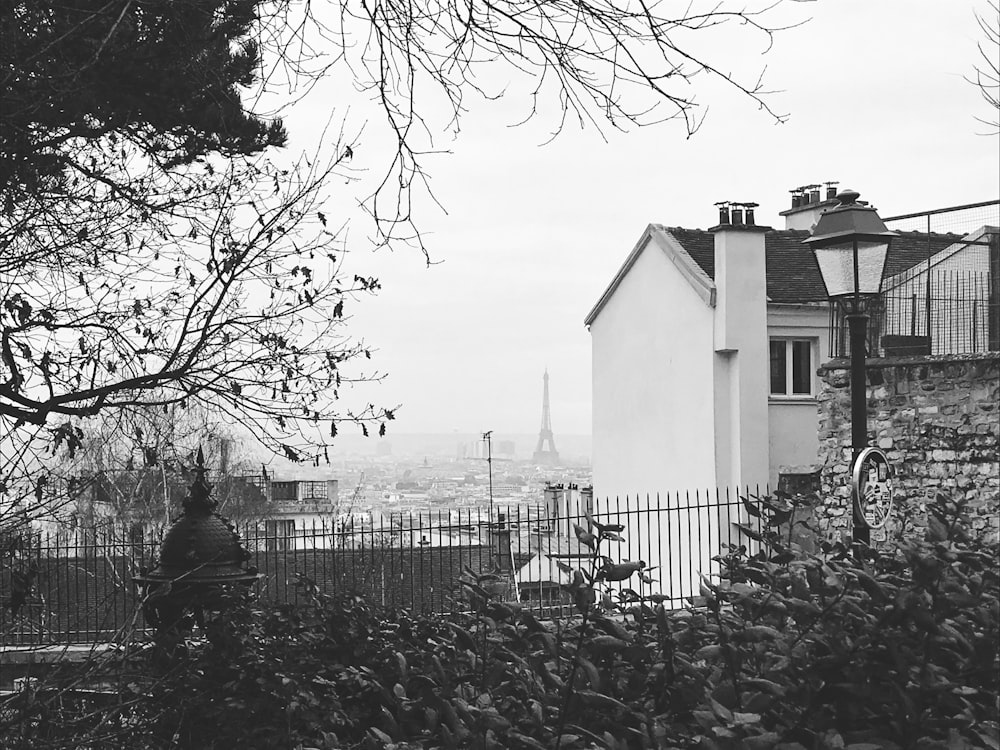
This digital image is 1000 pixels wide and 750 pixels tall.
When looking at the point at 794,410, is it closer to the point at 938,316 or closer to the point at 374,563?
the point at 938,316

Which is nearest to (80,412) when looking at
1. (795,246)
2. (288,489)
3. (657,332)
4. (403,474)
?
(657,332)

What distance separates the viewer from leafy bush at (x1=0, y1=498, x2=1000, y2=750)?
2.19m

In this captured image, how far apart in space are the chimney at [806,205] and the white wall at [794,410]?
4434 millimetres

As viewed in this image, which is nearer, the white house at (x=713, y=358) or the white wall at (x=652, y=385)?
the white house at (x=713, y=358)

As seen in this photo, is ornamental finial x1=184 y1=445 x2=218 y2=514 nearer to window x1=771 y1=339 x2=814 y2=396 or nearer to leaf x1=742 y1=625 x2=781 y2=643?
leaf x1=742 y1=625 x2=781 y2=643

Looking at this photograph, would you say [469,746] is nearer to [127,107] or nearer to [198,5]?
[198,5]

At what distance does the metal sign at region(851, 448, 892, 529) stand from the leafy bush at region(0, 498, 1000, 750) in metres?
3.98

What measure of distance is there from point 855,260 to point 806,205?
58.2 feet

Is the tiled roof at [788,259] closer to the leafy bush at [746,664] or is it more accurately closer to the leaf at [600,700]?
the leafy bush at [746,664]

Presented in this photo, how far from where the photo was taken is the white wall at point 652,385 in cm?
2080

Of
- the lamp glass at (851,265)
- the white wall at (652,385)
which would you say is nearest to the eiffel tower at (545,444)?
the white wall at (652,385)

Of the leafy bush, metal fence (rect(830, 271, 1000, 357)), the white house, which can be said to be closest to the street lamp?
the leafy bush

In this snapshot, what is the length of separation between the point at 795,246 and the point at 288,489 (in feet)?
53.9

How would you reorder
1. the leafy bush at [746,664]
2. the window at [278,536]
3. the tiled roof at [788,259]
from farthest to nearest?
1. the tiled roof at [788,259]
2. the window at [278,536]
3. the leafy bush at [746,664]
